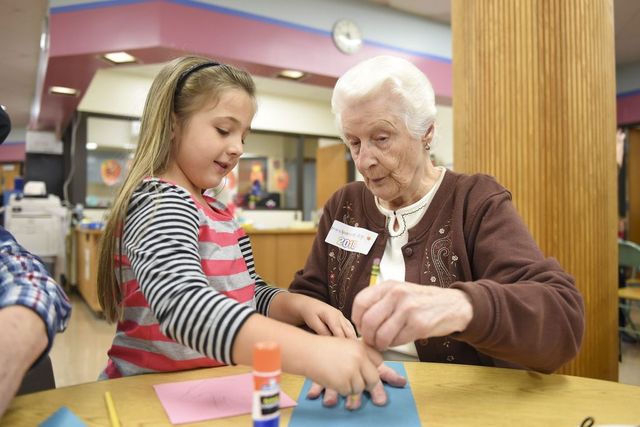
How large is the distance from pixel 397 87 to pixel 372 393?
0.76 m

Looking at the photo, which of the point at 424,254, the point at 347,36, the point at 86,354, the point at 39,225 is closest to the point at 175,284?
the point at 424,254

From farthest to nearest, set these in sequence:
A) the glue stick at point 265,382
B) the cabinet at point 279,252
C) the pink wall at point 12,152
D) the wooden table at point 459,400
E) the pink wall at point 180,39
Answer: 1. the pink wall at point 12,152
2. the cabinet at point 279,252
3. the pink wall at point 180,39
4. the wooden table at point 459,400
5. the glue stick at point 265,382

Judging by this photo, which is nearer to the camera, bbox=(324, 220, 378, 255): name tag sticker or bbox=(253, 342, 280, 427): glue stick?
bbox=(253, 342, 280, 427): glue stick

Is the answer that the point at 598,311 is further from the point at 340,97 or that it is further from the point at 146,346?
the point at 146,346

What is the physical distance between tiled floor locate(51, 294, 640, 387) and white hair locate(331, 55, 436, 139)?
242cm

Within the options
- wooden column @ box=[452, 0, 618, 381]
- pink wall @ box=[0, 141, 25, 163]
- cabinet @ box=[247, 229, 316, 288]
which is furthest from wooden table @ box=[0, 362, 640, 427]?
pink wall @ box=[0, 141, 25, 163]

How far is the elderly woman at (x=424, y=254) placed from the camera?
2.78ft

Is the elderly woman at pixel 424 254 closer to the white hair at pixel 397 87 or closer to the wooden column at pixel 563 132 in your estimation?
the white hair at pixel 397 87

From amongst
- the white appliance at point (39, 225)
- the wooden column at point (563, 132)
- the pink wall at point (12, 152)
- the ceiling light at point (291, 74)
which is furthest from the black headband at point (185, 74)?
the pink wall at point (12, 152)

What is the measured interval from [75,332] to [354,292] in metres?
3.95

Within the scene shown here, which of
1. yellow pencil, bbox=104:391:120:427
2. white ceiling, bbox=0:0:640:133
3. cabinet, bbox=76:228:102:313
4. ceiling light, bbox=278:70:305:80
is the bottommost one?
cabinet, bbox=76:228:102:313

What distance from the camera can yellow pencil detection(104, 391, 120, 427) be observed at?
74cm

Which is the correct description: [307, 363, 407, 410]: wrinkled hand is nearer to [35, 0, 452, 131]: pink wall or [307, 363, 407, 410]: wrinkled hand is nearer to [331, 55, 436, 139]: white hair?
[331, 55, 436, 139]: white hair

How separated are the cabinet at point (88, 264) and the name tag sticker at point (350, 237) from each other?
3831mm
